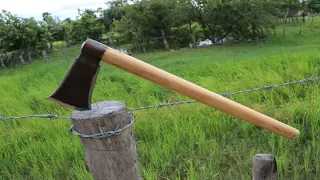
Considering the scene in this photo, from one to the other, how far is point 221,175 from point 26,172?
1618mm

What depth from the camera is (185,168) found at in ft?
7.47

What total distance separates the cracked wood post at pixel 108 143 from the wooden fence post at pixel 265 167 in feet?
1.78

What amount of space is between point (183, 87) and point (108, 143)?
0.36m

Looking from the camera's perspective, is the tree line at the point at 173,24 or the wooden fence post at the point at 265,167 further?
the tree line at the point at 173,24

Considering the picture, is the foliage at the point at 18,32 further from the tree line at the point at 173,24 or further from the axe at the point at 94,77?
the axe at the point at 94,77

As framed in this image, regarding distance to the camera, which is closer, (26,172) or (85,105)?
(85,105)

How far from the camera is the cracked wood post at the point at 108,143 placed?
1119 mm

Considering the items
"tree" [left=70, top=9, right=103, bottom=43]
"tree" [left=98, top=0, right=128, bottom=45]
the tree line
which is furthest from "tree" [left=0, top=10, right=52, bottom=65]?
"tree" [left=98, top=0, right=128, bottom=45]

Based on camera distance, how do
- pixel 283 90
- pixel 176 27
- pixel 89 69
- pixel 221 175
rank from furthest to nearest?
pixel 176 27 → pixel 283 90 → pixel 221 175 → pixel 89 69

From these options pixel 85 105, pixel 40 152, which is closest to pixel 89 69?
pixel 85 105

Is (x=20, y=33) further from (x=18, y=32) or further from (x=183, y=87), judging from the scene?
(x=183, y=87)

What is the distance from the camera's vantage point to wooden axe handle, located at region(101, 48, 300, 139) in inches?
44.3

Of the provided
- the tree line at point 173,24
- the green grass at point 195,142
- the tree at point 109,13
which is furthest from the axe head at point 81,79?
the tree at point 109,13

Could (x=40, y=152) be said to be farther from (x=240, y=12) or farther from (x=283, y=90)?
(x=240, y=12)
